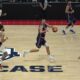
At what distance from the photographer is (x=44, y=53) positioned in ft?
54.0

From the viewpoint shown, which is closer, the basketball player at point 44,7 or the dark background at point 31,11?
the basketball player at point 44,7

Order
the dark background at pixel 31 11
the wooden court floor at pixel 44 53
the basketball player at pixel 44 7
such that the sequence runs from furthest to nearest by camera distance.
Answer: the dark background at pixel 31 11 < the basketball player at pixel 44 7 < the wooden court floor at pixel 44 53

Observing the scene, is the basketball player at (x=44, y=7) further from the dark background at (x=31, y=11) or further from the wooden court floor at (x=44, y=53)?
the wooden court floor at (x=44, y=53)

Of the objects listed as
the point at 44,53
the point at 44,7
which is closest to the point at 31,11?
the point at 44,7

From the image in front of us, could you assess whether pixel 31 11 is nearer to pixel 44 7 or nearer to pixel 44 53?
pixel 44 7

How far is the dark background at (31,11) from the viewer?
77.8 ft

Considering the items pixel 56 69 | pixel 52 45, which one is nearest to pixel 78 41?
pixel 52 45

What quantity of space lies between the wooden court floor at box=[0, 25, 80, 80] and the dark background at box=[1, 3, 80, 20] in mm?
1344

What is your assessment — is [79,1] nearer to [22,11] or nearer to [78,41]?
[22,11]

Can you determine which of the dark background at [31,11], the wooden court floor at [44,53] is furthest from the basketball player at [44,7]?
the wooden court floor at [44,53]

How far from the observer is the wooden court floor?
13.3 metres

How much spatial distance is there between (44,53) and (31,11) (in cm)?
767

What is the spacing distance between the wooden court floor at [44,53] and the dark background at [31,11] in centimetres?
134

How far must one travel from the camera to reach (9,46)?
17594 millimetres
